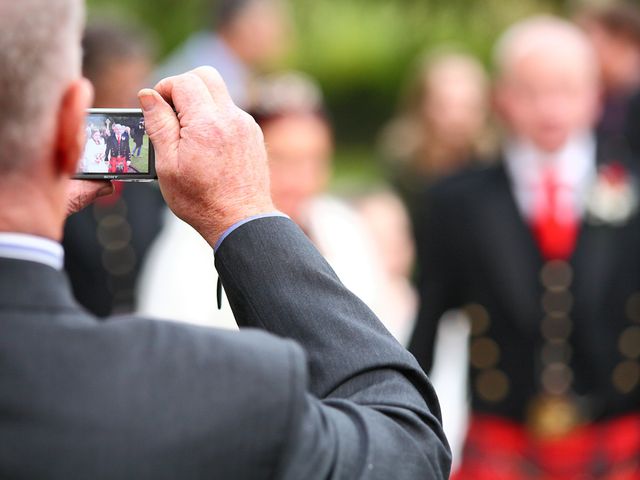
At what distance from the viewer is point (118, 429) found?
1407mm

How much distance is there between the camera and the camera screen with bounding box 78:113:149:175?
176 cm

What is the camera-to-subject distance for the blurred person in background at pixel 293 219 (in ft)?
11.2

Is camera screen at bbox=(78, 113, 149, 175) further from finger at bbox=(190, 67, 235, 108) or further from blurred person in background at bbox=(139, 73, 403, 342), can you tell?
blurred person in background at bbox=(139, 73, 403, 342)

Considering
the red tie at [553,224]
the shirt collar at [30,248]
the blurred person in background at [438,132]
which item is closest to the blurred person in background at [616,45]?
the blurred person in background at [438,132]

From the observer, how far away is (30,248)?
1.47 meters

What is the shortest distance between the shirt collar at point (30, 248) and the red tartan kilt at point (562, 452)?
298 cm

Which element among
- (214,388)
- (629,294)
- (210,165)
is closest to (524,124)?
(629,294)

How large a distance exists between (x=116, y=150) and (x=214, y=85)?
15 centimetres

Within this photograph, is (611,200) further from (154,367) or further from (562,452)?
(154,367)

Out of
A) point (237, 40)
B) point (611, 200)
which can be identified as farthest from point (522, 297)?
point (237, 40)

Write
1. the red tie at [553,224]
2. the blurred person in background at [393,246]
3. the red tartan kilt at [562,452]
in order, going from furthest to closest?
the blurred person in background at [393,246] → the red tie at [553,224] → the red tartan kilt at [562,452]

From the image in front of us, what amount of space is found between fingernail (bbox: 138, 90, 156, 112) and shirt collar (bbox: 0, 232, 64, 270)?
303mm

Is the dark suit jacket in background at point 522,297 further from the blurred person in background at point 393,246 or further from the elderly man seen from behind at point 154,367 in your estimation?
the elderly man seen from behind at point 154,367

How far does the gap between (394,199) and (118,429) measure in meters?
5.06
